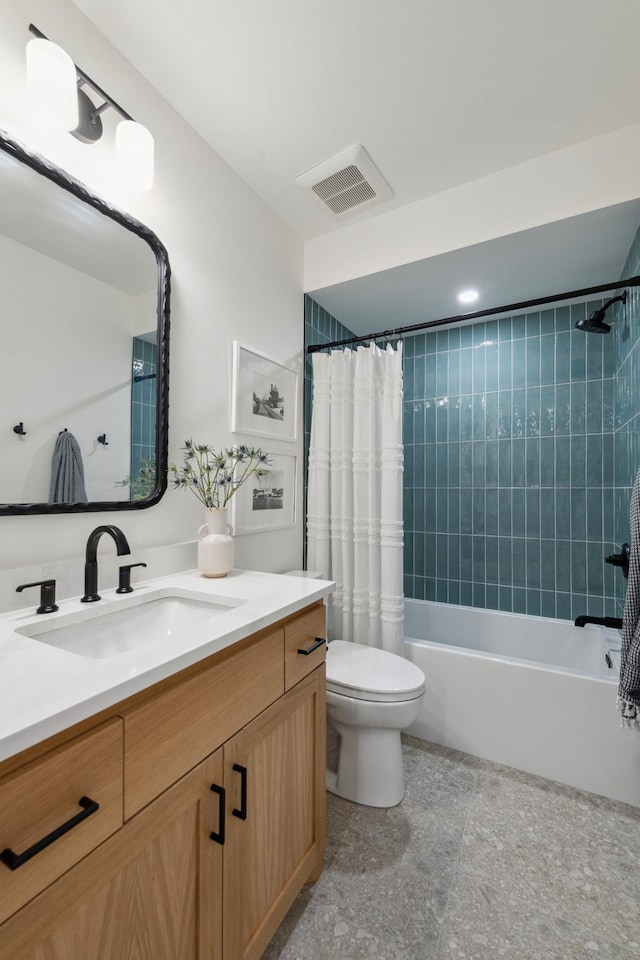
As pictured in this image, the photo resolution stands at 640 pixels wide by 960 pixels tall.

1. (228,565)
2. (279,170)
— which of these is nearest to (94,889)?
(228,565)

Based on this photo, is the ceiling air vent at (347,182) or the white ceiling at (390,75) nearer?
the white ceiling at (390,75)

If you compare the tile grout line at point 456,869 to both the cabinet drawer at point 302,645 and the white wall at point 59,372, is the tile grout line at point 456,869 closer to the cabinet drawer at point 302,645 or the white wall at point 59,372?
the cabinet drawer at point 302,645

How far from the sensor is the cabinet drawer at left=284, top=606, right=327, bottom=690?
3.53 feet

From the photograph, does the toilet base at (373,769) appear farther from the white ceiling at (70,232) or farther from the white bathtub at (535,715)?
the white ceiling at (70,232)

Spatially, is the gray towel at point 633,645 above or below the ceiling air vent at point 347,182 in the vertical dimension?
below

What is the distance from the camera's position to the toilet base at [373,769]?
61.9 inches

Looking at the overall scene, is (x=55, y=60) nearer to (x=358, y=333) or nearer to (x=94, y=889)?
(x=94, y=889)

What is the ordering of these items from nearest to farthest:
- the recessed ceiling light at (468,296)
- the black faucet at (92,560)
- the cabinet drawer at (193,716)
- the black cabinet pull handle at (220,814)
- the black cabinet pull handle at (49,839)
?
the black cabinet pull handle at (49,839) < the cabinet drawer at (193,716) < the black cabinet pull handle at (220,814) < the black faucet at (92,560) < the recessed ceiling light at (468,296)

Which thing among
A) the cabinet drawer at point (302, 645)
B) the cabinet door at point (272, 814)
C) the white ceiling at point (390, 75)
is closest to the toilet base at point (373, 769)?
the cabinet door at point (272, 814)

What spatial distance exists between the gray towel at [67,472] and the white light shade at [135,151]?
2.70 ft

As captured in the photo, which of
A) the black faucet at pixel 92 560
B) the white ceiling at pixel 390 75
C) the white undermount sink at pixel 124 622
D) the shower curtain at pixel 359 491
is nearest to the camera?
the white undermount sink at pixel 124 622

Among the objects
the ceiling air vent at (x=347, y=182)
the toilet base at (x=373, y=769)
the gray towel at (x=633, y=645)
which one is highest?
the ceiling air vent at (x=347, y=182)

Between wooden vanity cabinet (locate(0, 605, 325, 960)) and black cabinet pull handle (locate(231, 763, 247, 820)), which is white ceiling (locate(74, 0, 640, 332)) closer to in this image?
wooden vanity cabinet (locate(0, 605, 325, 960))

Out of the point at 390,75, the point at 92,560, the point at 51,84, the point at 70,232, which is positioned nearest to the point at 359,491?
the point at 92,560
